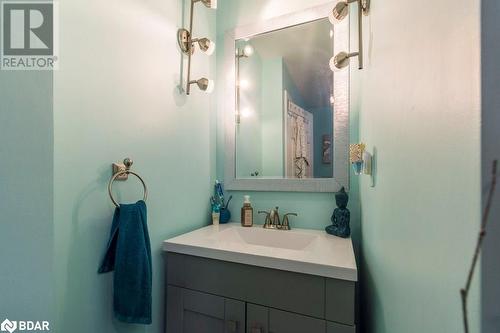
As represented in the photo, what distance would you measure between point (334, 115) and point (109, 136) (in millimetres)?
1089

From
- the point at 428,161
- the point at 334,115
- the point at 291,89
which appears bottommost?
the point at 428,161

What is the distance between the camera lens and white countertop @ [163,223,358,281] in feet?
2.83

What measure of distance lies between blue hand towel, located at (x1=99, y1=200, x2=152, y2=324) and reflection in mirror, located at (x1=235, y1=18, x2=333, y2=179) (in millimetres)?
747

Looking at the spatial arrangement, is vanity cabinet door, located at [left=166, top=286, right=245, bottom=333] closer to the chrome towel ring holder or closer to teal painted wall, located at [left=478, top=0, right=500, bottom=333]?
the chrome towel ring holder

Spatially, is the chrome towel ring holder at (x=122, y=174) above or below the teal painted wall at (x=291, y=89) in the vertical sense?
below

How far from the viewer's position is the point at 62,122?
2.63 ft

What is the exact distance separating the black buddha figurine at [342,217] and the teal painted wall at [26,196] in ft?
3.87

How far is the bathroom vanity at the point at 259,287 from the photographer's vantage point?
843 mm

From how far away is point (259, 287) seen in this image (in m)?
0.95

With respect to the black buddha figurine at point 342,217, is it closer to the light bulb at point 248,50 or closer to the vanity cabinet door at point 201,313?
the vanity cabinet door at point 201,313

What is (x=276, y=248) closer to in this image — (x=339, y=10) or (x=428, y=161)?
(x=428, y=161)

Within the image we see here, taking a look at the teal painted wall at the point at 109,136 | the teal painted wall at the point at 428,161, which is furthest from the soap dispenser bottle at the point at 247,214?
the teal painted wall at the point at 428,161

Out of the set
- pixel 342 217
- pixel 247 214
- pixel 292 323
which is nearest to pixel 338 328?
pixel 292 323

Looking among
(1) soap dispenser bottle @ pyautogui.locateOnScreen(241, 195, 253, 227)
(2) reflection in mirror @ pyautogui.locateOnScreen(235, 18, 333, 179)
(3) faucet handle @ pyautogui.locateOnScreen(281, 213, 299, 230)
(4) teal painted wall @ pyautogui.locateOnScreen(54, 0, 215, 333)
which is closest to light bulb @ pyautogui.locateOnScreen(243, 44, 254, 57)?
(2) reflection in mirror @ pyautogui.locateOnScreen(235, 18, 333, 179)
